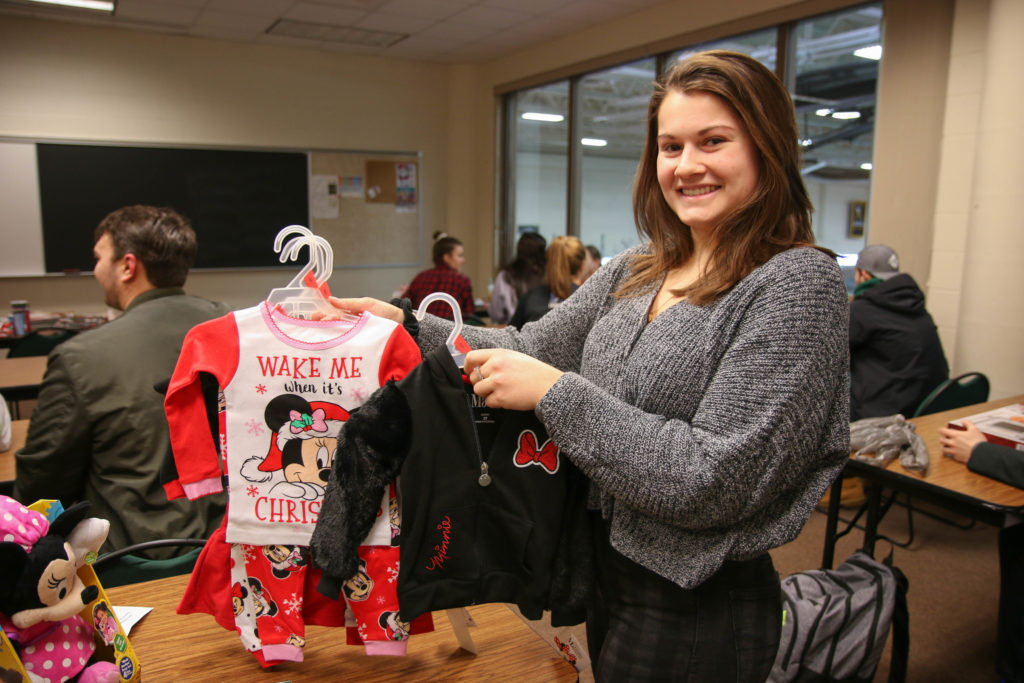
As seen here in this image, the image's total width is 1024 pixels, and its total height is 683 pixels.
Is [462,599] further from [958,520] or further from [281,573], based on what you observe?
[958,520]

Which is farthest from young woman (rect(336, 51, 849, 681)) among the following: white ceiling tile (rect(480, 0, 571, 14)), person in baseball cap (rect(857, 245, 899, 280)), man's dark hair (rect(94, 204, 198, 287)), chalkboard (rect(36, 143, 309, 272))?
chalkboard (rect(36, 143, 309, 272))

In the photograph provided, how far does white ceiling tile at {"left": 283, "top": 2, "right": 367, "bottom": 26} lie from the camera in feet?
17.1

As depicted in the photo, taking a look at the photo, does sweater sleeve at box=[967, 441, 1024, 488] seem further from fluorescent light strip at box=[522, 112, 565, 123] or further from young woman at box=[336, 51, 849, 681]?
fluorescent light strip at box=[522, 112, 565, 123]

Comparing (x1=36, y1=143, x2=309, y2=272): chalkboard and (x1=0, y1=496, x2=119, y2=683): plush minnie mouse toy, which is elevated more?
(x1=36, y1=143, x2=309, y2=272): chalkboard

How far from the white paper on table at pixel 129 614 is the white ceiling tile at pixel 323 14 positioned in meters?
4.92

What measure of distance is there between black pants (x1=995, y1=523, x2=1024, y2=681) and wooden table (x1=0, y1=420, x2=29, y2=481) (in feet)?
9.21

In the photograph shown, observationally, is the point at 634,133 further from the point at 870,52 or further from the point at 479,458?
the point at 479,458

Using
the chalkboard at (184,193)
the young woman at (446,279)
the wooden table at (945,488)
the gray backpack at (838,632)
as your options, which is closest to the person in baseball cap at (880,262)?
the wooden table at (945,488)

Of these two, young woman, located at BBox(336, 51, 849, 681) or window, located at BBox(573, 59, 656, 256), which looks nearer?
young woman, located at BBox(336, 51, 849, 681)

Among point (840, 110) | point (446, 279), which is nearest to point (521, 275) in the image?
point (446, 279)

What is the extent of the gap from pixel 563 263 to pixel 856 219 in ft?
5.94

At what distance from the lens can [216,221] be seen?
20.3 feet

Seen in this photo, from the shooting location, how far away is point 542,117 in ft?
22.8

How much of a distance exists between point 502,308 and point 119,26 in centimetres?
387
